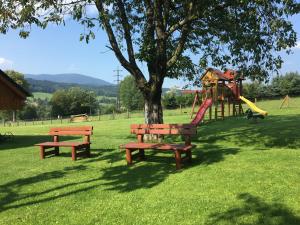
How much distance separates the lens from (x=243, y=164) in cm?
1023

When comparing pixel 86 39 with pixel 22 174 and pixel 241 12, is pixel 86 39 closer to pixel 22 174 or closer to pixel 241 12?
pixel 22 174

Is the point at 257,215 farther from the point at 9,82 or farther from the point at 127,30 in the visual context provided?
the point at 9,82

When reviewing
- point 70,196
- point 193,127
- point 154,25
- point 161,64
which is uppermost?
point 154,25

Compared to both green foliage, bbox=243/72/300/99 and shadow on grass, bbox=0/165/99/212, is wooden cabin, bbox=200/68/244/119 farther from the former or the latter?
green foliage, bbox=243/72/300/99

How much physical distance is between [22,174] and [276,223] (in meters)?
7.36

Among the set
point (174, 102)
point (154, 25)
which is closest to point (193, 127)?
point (154, 25)

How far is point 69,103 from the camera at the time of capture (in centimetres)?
12181

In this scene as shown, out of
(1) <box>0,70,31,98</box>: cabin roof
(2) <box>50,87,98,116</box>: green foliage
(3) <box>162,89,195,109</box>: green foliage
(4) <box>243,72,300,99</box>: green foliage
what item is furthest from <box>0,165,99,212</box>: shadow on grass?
(2) <box>50,87,98,116</box>: green foliage

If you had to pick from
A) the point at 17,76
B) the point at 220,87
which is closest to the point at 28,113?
the point at 17,76

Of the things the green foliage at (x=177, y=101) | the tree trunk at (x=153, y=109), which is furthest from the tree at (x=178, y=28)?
the green foliage at (x=177, y=101)

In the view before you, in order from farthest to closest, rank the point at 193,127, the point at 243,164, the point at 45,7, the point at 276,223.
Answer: the point at 45,7, the point at 193,127, the point at 243,164, the point at 276,223

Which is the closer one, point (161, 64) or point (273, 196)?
point (273, 196)

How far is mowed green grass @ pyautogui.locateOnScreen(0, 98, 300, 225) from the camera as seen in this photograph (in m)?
7.08

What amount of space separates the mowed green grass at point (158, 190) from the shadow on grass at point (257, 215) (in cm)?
1
